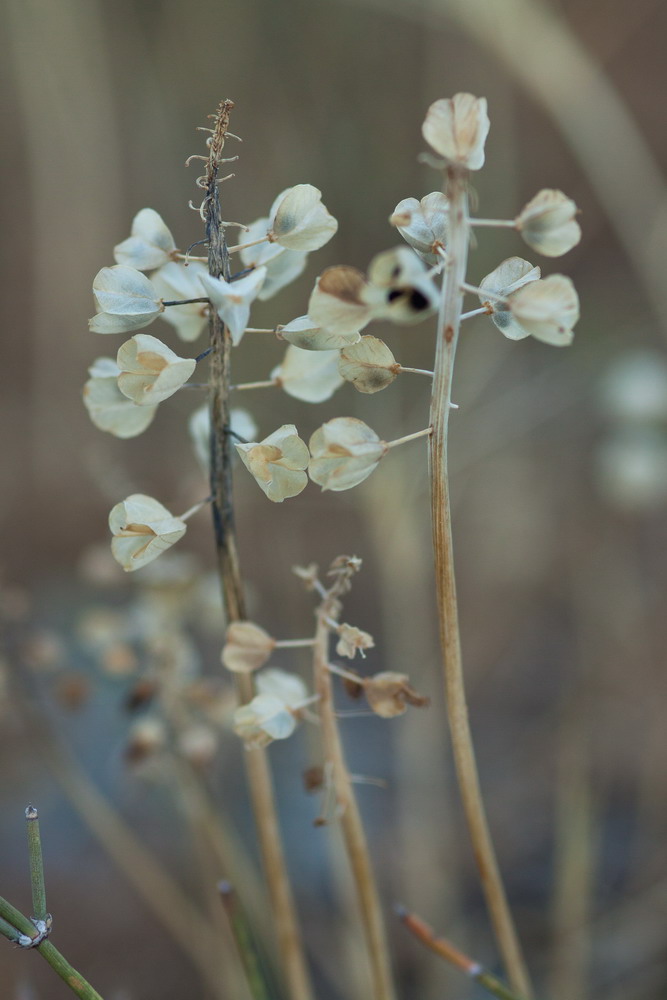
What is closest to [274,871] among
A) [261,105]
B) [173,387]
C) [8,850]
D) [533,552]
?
[173,387]


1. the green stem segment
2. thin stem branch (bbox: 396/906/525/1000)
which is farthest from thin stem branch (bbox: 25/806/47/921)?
thin stem branch (bbox: 396/906/525/1000)

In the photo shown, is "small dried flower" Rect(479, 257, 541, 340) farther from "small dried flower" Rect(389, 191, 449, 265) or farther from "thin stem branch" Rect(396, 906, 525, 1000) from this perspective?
"thin stem branch" Rect(396, 906, 525, 1000)

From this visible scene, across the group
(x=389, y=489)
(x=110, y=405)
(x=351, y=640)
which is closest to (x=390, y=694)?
(x=351, y=640)

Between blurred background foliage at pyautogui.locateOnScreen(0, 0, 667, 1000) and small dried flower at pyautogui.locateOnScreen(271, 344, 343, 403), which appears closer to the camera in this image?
small dried flower at pyautogui.locateOnScreen(271, 344, 343, 403)

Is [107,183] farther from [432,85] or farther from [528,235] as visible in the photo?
[528,235]

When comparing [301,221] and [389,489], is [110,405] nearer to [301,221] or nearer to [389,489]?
[301,221]

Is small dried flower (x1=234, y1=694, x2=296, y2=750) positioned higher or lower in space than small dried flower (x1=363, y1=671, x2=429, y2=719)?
lower

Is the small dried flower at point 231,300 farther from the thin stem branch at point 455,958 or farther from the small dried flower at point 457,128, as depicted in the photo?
the thin stem branch at point 455,958
